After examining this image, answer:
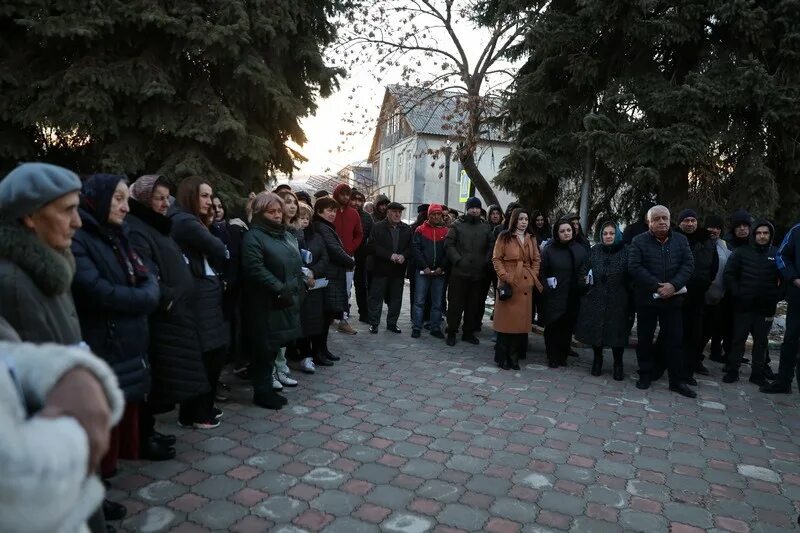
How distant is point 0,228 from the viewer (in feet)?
7.67

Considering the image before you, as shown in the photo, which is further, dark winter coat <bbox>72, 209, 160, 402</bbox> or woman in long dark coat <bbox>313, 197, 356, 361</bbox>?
woman in long dark coat <bbox>313, 197, 356, 361</bbox>

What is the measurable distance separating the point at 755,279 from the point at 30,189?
754cm

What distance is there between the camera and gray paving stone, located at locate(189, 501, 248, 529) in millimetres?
3336

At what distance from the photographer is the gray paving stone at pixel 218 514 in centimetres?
334

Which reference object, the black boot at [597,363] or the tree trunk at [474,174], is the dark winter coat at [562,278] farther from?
the tree trunk at [474,174]

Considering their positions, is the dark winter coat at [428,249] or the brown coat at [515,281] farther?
the dark winter coat at [428,249]

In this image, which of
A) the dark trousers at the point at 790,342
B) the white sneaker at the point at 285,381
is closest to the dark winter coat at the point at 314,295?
the white sneaker at the point at 285,381

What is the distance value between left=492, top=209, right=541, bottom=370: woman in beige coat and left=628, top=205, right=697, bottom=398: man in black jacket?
50.9 inches

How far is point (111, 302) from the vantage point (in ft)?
10.7

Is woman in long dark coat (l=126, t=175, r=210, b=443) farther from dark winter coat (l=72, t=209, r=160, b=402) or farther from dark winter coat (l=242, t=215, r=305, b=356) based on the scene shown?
dark winter coat (l=242, t=215, r=305, b=356)

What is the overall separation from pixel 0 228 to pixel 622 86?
1066 centimetres

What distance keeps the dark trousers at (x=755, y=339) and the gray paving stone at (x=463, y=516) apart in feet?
16.8

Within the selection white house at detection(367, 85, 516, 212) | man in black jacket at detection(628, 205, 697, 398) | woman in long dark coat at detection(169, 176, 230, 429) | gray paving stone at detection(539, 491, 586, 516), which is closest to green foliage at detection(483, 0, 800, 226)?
man in black jacket at detection(628, 205, 697, 398)

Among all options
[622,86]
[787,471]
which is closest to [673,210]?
[622,86]
